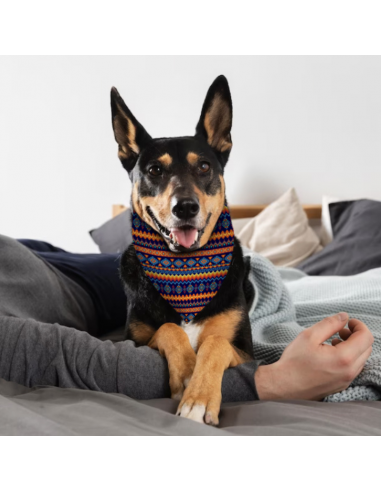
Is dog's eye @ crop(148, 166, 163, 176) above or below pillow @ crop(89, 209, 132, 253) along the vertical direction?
above

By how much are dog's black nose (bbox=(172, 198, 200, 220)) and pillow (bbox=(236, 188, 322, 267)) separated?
2.05 meters

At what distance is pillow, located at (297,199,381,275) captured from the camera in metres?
2.83

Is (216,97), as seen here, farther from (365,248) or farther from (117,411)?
(365,248)

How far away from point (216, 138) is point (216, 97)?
0.39 feet

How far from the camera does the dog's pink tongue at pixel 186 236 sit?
130cm

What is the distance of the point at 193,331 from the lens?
52.9 inches

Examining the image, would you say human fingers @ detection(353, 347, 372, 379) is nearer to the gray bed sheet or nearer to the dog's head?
the gray bed sheet

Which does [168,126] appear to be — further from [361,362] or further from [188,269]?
[361,362]

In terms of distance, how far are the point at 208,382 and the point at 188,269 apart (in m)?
0.38

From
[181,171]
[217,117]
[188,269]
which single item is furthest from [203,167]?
[188,269]

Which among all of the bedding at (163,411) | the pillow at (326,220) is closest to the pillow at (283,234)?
the pillow at (326,220)

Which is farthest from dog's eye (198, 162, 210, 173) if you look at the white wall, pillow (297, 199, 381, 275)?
the white wall

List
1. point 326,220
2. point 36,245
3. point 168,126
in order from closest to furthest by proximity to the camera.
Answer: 1. point 36,245
2. point 326,220
3. point 168,126
